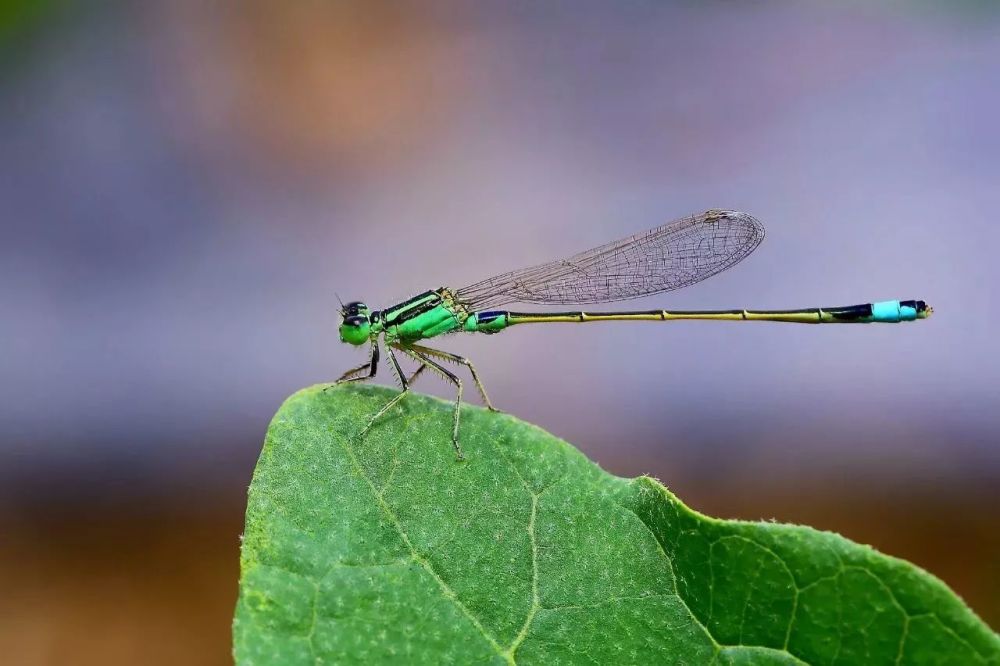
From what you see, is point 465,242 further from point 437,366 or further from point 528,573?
point 528,573

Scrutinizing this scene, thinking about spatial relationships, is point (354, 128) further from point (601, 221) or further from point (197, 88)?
point (601, 221)

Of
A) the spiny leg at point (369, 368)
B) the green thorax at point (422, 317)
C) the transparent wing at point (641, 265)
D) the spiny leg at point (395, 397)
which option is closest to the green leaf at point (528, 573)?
the spiny leg at point (395, 397)

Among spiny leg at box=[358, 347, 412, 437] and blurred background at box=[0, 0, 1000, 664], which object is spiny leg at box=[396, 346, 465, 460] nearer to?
spiny leg at box=[358, 347, 412, 437]

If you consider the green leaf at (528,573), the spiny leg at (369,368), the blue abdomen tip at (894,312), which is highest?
the blue abdomen tip at (894,312)

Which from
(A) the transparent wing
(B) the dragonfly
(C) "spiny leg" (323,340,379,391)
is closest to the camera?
(C) "spiny leg" (323,340,379,391)

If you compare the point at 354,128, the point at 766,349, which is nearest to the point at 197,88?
the point at 354,128

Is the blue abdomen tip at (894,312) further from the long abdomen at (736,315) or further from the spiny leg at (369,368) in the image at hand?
the spiny leg at (369,368)

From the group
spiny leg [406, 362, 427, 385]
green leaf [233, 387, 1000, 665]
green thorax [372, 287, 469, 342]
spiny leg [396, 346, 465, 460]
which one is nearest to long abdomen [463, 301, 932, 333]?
green thorax [372, 287, 469, 342]

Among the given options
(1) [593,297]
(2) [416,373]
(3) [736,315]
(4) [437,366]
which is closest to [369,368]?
(2) [416,373]

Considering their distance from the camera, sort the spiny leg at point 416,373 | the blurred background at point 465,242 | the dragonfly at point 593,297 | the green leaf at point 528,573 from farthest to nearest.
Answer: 1. the blurred background at point 465,242
2. the dragonfly at point 593,297
3. the spiny leg at point 416,373
4. the green leaf at point 528,573
